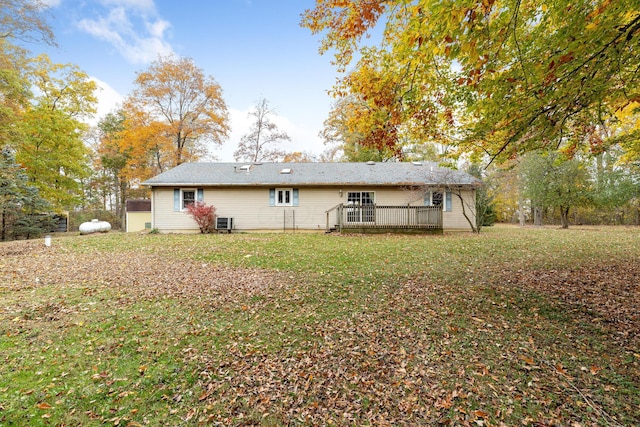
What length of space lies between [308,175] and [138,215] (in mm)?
12123

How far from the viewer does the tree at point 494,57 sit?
333cm

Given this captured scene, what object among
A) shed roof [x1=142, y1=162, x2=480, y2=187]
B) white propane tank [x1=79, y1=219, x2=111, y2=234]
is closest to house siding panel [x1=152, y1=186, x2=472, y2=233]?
shed roof [x1=142, y1=162, x2=480, y2=187]

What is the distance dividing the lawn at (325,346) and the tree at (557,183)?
1469 centimetres

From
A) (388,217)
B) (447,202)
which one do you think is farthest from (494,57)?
(447,202)

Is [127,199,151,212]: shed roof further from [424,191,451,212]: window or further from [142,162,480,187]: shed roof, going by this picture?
[424,191,451,212]: window

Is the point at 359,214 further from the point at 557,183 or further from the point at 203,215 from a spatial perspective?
the point at 557,183

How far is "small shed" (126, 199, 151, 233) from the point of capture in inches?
731

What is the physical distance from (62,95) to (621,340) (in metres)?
26.8

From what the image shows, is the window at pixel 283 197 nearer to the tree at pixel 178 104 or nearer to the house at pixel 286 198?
the house at pixel 286 198

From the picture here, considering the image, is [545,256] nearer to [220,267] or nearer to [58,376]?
[220,267]

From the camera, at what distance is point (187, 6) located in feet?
30.1

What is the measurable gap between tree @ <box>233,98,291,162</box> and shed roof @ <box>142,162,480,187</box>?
7217 millimetres

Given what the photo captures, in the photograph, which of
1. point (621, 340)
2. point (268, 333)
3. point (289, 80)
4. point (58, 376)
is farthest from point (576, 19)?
point (289, 80)

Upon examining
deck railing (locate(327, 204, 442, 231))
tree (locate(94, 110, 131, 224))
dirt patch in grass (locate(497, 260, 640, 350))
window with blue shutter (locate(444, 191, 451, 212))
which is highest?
tree (locate(94, 110, 131, 224))
